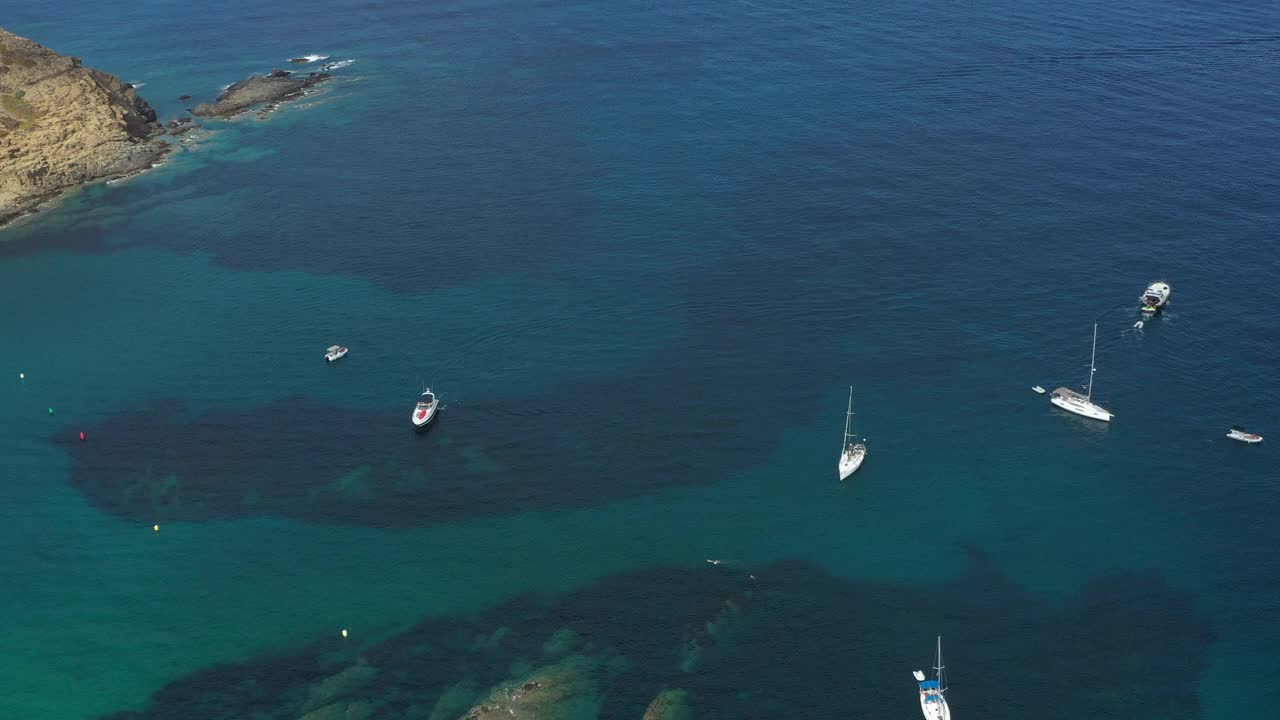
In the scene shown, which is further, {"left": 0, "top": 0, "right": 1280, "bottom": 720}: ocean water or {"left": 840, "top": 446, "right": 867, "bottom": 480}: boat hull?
{"left": 840, "top": 446, "right": 867, "bottom": 480}: boat hull

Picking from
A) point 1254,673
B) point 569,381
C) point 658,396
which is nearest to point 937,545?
point 1254,673

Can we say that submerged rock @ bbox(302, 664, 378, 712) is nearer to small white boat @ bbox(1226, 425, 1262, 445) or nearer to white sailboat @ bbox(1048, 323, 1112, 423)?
white sailboat @ bbox(1048, 323, 1112, 423)

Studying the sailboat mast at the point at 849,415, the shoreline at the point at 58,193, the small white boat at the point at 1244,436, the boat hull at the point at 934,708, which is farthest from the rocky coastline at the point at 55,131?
the small white boat at the point at 1244,436

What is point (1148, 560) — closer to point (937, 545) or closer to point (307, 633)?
point (937, 545)

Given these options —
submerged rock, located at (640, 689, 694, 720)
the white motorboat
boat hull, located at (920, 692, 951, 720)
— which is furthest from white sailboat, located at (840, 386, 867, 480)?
the white motorboat

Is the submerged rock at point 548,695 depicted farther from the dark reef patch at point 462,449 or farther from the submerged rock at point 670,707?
the dark reef patch at point 462,449
